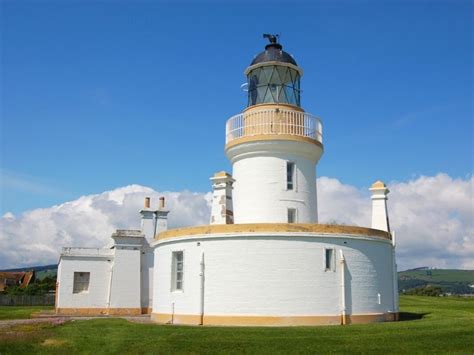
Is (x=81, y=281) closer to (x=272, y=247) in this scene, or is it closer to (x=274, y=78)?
(x=272, y=247)

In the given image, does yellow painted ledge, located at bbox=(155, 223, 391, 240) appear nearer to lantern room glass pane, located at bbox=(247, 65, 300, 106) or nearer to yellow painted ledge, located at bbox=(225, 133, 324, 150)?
yellow painted ledge, located at bbox=(225, 133, 324, 150)

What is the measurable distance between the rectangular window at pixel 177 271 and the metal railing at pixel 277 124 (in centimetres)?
572

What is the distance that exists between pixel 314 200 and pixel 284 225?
448 centimetres

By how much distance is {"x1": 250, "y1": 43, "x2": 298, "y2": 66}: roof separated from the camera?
75.2ft

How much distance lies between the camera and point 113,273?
27516 mm

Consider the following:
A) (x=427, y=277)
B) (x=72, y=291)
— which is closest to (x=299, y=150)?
(x=72, y=291)

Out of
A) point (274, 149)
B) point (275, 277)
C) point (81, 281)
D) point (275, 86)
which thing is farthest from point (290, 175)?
point (81, 281)

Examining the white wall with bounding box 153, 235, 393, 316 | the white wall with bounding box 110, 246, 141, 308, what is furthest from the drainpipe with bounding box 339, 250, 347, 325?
the white wall with bounding box 110, 246, 141, 308

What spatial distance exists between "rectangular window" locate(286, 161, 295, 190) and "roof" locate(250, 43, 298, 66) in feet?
15.2

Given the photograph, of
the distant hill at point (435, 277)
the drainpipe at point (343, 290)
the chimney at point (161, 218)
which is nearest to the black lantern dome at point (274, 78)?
the drainpipe at point (343, 290)

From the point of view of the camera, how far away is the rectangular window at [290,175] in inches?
877

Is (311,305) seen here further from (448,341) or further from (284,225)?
(448,341)

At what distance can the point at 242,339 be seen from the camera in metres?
14.1

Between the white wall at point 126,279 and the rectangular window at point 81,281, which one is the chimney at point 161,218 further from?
the rectangular window at point 81,281
